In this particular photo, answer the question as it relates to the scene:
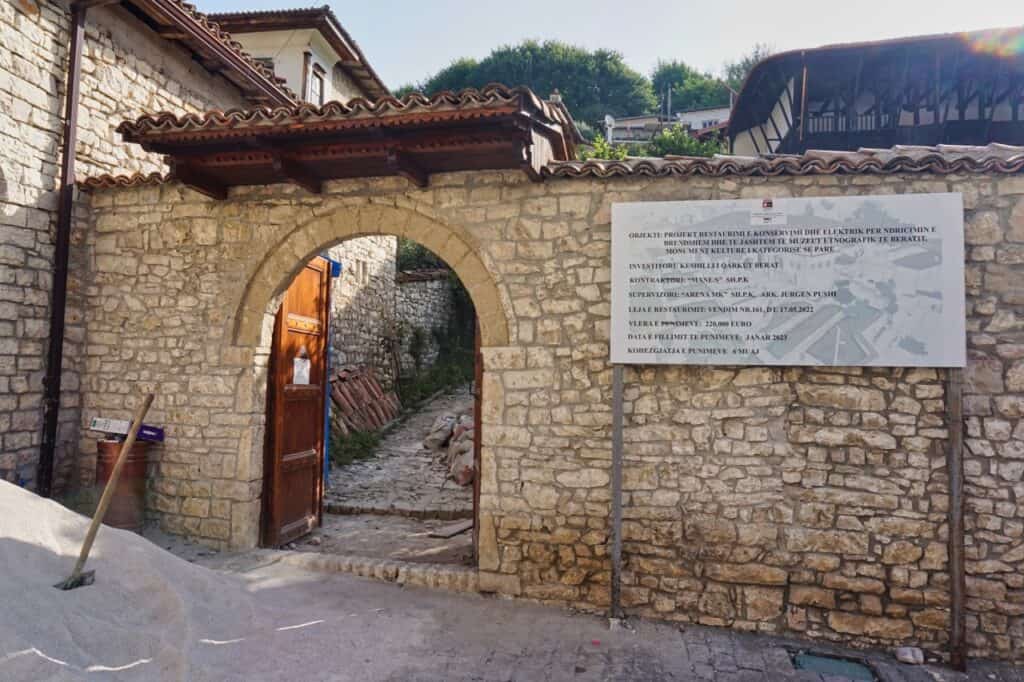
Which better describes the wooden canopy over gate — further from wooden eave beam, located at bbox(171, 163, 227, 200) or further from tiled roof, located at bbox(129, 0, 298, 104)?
tiled roof, located at bbox(129, 0, 298, 104)

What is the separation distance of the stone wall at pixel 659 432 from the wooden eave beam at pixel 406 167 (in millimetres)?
123

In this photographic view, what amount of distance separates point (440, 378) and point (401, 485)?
18.3 feet

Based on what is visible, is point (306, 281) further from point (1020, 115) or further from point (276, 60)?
point (1020, 115)

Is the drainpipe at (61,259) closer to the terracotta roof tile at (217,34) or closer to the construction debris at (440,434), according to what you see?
the terracotta roof tile at (217,34)

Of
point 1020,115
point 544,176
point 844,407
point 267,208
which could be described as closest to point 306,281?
point 267,208

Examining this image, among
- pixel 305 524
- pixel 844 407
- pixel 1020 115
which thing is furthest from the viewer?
pixel 1020 115

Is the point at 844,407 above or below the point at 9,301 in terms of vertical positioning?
below

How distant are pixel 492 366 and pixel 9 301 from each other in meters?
4.26

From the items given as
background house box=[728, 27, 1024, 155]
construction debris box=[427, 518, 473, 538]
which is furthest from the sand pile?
background house box=[728, 27, 1024, 155]

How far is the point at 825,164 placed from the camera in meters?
4.25

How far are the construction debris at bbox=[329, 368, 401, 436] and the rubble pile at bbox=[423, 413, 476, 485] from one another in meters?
0.96

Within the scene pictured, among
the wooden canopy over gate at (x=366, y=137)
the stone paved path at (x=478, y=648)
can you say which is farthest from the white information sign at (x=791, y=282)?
the stone paved path at (x=478, y=648)

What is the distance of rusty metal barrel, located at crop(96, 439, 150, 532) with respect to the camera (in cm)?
525

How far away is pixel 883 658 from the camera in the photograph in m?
4.02
